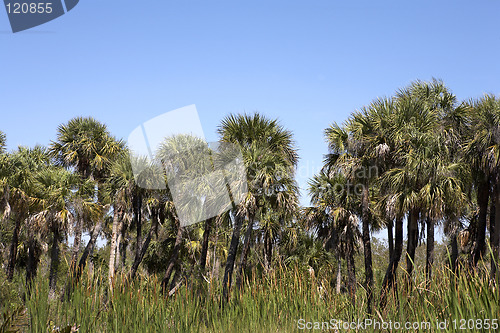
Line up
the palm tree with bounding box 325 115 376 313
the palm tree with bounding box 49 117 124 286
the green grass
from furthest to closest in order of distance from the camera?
the palm tree with bounding box 49 117 124 286
the palm tree with bounding box 325 115 376 313
the green grass

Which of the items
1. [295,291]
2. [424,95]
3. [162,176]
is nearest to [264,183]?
[162,176]

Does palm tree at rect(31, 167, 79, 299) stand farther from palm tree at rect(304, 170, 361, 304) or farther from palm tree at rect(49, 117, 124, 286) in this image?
palm tree at rect(304, 170, 361, 304)

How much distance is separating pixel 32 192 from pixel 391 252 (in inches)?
773

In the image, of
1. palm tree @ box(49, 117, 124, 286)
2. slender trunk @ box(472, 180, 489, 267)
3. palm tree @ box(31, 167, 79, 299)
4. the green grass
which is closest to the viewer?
the green grass

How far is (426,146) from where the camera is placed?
24.0 m

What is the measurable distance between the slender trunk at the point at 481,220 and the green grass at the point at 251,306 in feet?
49.9

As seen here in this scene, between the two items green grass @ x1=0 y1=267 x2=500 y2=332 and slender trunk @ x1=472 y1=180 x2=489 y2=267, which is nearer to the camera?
green grass @ x1=0 y1=267 x2=500 y2=332

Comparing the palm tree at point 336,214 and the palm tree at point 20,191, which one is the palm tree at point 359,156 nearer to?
the palm tree at point 336,214

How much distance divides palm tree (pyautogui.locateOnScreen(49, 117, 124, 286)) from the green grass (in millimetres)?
26741

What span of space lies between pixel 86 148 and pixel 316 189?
14993mm

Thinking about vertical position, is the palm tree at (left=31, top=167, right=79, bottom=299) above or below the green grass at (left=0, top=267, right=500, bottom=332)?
above

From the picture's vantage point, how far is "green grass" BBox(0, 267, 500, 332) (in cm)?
716

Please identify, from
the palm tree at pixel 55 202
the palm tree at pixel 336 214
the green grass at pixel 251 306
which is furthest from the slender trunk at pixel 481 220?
the palm tree at pixel 55 202

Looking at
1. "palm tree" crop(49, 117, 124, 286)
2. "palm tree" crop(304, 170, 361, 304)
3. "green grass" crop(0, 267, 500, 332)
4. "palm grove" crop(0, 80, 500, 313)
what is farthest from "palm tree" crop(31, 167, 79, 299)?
"green grass" crop(0, 267, 500, 332)
